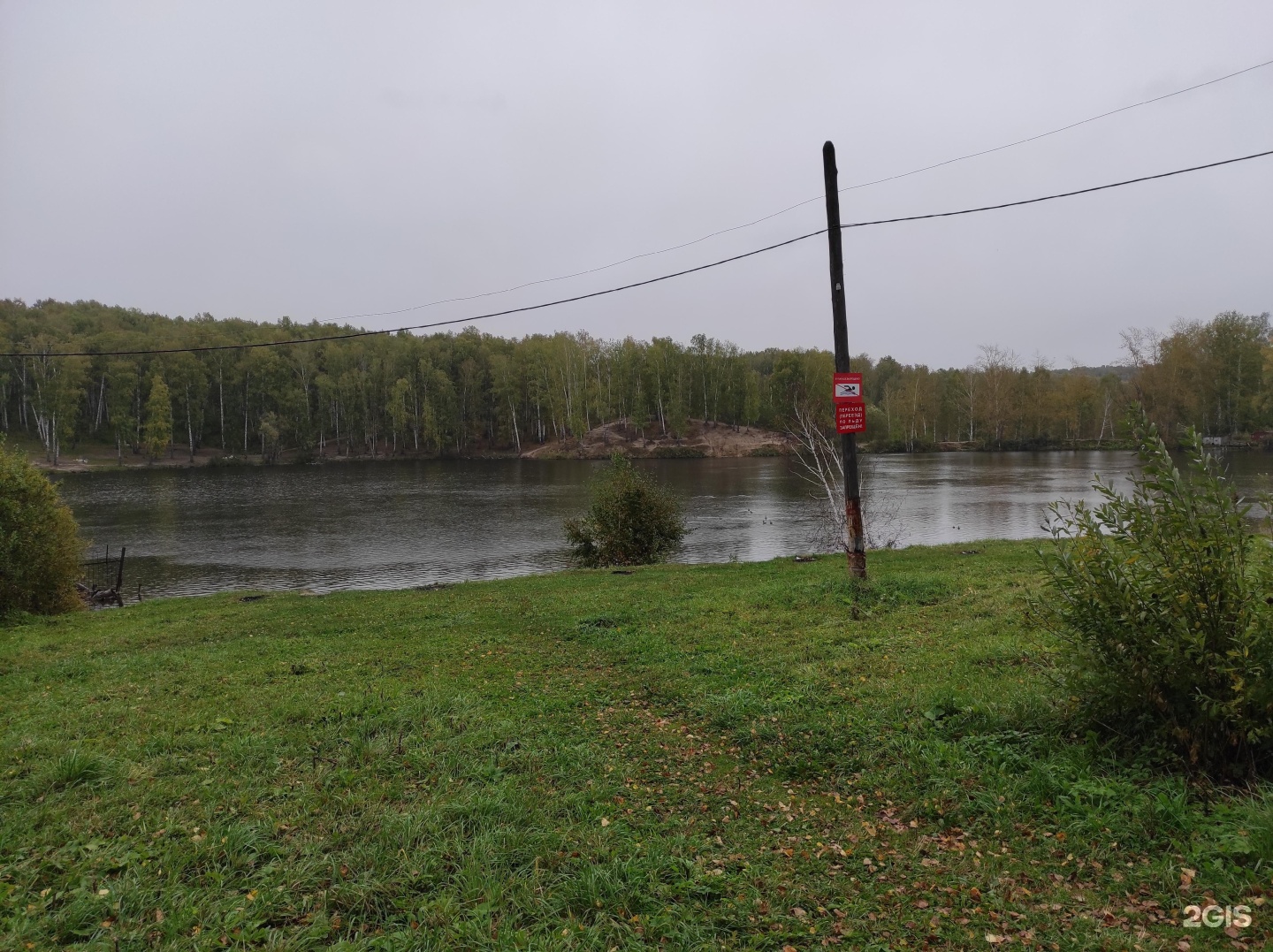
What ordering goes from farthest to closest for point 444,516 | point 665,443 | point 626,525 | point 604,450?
point 665,443 < point 604,450 < point 444,516 < point 626,525

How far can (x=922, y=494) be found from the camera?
46.2m

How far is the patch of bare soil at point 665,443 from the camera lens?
97812 millimetres

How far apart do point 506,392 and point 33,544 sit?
93206mm

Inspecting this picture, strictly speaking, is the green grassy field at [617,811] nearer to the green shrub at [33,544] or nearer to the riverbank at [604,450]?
the green shrub at [33,544]

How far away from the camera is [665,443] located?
103 m

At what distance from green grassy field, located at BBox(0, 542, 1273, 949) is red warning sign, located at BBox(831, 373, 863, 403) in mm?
3916

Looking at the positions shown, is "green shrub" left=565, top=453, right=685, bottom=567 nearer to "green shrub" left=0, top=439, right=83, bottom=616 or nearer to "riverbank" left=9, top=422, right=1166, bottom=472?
"green shrub" left=0, top=439, right=83, bottom=616

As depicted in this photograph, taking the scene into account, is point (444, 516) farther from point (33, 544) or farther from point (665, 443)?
point (665, 443)

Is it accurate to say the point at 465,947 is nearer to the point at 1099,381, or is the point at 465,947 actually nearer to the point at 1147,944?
the point at 1147,944

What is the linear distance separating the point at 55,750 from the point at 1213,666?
8918 mm

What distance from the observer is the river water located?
26.9 meters

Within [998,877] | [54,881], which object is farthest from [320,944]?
[998,877]

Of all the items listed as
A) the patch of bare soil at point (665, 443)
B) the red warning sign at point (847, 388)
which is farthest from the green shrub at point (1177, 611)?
the patch of bare soil at point (665, 443)

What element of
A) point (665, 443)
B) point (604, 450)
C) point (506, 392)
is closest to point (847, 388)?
point (604, 450)
